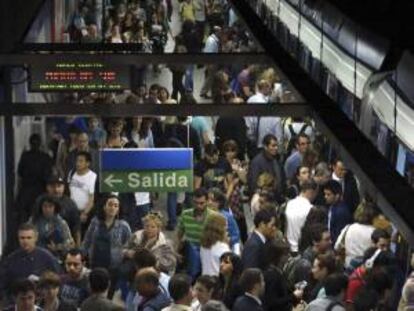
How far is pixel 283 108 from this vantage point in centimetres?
1181

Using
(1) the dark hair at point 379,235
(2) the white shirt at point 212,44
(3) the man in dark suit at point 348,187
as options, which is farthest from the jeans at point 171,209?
(2) the white shirt at point 212,44

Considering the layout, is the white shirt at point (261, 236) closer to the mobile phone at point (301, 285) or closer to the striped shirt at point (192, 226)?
the striped shirt at point (192, 226)

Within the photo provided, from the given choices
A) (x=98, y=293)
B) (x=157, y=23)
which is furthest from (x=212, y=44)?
(x=98, y=293)

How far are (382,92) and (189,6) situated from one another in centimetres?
2164

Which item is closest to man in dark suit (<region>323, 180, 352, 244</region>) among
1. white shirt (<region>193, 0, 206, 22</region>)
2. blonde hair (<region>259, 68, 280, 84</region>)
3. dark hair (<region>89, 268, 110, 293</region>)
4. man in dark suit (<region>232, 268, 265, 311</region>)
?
man in dark suit (<region>232, 268, 265, 311</region>)

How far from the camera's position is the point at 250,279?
9453 mm

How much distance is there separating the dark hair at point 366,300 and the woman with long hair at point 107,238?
108 inches

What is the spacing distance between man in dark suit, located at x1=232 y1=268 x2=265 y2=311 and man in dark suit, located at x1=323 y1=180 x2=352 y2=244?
117 inches

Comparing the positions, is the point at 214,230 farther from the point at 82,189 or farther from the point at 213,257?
the point at 82,189

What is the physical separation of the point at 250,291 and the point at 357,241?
6.99 feet

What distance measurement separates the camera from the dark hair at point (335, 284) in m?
9.26

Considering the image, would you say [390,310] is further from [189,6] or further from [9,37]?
[189,6]

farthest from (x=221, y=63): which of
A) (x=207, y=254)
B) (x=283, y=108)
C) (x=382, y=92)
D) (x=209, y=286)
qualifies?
(x=382, y=92)

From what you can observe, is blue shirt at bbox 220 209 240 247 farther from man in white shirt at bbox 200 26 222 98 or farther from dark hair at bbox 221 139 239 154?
man in white shirt at bbox 200 26 222 98
